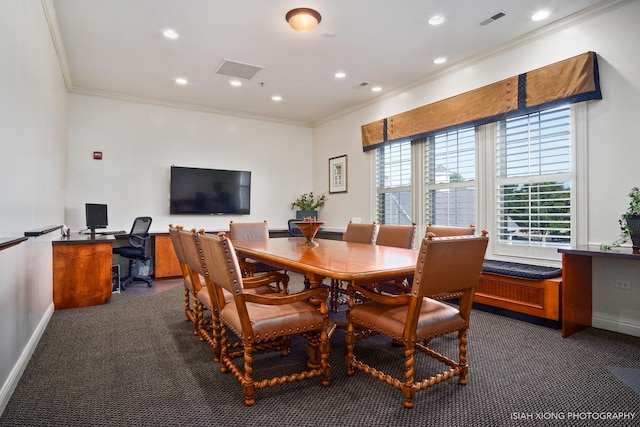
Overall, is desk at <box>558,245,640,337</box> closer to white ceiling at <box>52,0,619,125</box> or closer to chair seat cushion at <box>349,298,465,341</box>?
chair seat cushion at <box>349,298,465,341</box>

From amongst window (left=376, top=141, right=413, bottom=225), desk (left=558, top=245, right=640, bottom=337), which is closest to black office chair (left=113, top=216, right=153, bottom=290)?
window (left=376, top=141, right=413, bottom=225)

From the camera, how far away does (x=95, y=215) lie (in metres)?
4.69

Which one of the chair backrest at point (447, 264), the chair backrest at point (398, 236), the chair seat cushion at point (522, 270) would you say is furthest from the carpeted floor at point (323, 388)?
the chair backrest at point (398, 236)

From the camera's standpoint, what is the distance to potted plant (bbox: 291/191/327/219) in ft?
22.3

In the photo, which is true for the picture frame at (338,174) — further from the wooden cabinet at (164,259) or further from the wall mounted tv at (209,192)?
the wooden cabinet at (164,259)

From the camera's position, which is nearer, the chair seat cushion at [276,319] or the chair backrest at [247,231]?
the chair seat cushion at [276,319]

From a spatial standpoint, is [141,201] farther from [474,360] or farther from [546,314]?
[546,314]

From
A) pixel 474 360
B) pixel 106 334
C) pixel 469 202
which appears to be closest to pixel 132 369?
pixel 106 334

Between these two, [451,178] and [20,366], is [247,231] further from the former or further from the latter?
[451,178]

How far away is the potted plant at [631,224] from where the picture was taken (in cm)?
266

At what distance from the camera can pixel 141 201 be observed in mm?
5625

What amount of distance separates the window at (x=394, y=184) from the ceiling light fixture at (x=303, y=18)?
2412mm

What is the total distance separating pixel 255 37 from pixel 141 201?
3.33 m

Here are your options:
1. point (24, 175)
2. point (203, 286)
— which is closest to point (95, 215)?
point (24, 175)
